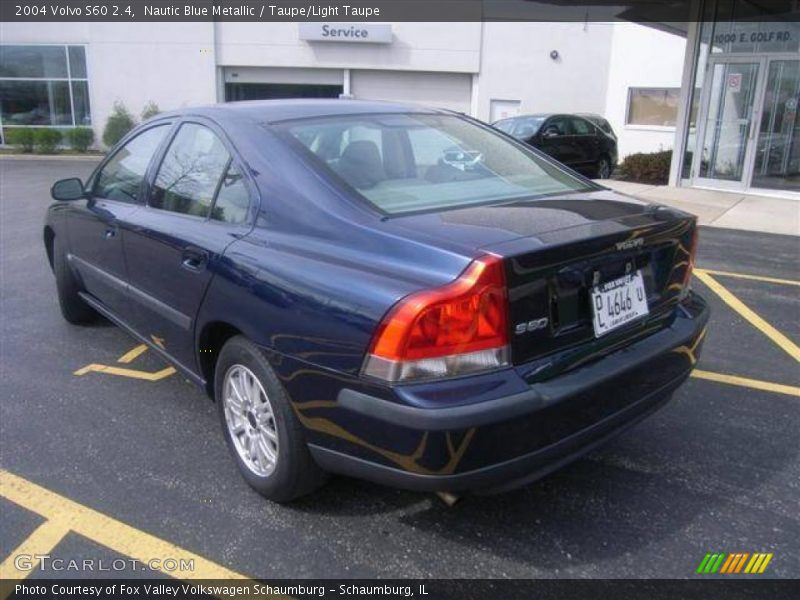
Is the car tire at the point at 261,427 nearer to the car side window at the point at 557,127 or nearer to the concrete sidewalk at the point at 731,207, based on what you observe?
the concrete sidewalk at the point at 731,207

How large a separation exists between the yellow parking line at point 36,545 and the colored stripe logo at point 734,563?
240 cm

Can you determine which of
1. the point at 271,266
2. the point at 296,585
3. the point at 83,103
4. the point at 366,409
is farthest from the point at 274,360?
the point at 83,103

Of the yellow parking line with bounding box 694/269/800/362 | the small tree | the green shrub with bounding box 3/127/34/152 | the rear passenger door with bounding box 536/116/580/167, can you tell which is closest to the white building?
the small tree

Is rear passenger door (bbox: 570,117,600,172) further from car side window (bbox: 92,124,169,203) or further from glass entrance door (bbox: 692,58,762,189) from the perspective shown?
car side window (bbox: 92,124,169,203)

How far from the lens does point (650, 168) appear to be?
47.6ft

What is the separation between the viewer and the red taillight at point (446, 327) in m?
2.14

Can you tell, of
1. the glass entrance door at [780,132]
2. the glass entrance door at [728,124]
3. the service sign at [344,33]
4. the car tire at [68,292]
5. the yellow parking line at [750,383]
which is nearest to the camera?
the yellow parking line at [750,383]

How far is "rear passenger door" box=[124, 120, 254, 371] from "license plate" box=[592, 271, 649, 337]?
4.65ft

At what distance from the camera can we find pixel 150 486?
3.00 metres

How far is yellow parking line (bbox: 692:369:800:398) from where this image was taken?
3.91m

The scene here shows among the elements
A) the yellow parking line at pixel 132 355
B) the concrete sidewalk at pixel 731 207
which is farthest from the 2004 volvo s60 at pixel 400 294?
the concrete sidewalk at pixel 731 207

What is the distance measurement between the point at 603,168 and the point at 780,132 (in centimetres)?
388

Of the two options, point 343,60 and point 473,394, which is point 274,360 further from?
point 343,60

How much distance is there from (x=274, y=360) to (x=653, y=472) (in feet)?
5.77
